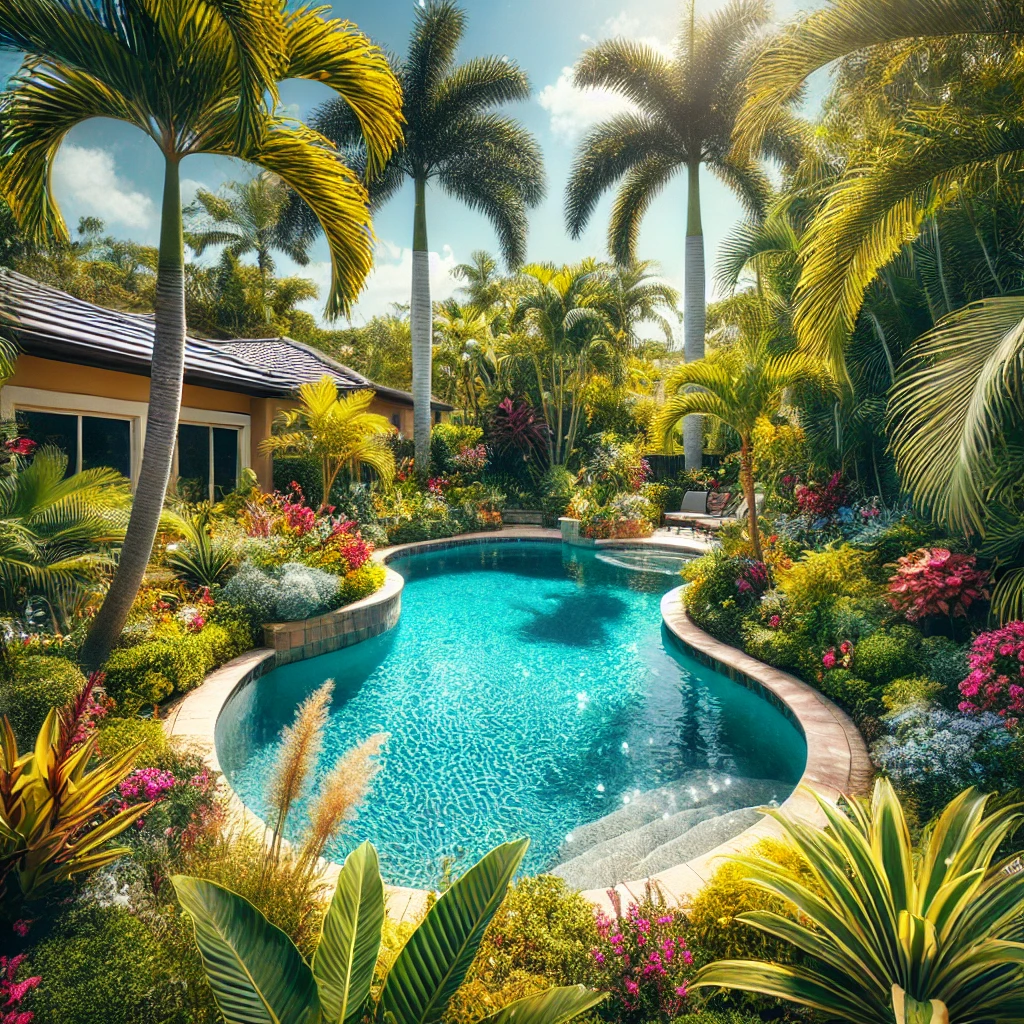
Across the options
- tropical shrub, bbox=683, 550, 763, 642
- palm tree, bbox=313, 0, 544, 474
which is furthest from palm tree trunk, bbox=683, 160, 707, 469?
tropical shrub, bbox=683, 550, 763, 642

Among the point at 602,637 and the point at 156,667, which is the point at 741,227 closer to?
the point at 602,637

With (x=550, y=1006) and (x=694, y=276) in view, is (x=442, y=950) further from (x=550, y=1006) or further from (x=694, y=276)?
(x=694, y=276)

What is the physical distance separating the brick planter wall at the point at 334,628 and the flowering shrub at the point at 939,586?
22.3ft

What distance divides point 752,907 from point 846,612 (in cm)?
449

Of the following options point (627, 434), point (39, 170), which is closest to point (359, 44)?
point (39, 170)

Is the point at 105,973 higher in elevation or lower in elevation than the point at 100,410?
lower

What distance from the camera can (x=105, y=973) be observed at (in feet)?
8.14

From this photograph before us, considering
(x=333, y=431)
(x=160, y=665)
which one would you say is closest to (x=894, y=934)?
(x=160, y=665)

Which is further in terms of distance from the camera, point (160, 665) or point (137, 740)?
point (160, 665)

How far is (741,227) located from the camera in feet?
34.7

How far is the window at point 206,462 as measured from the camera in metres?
11.2

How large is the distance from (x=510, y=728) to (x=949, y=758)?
377 cm

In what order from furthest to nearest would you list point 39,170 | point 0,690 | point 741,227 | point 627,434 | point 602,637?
point 627,434 → point 741,227 → point 602,637 → point 39,170 → point 0,690

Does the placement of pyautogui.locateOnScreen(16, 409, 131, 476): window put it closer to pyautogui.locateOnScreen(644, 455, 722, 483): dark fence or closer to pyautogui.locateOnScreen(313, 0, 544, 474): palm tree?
pyautogui.locateOnScreen(313, 0, 544, 474): palm tree
